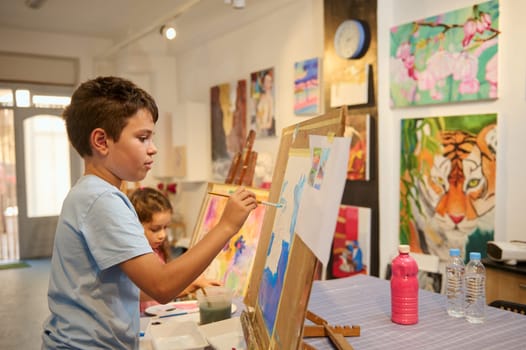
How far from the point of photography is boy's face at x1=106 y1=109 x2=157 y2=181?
1205 mm

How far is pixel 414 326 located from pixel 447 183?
1.64 metres

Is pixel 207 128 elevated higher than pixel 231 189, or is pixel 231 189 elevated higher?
pixel 207 128

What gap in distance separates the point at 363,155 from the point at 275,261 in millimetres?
2351

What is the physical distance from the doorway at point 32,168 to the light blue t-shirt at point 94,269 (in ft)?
19.0

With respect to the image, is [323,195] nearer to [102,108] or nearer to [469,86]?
[102,108]

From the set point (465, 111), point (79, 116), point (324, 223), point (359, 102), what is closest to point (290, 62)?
point (359, 102)

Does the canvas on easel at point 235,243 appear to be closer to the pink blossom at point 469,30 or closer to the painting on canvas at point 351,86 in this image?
the painting on canvas at point 351,86

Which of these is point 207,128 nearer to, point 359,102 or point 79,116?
point 359,102

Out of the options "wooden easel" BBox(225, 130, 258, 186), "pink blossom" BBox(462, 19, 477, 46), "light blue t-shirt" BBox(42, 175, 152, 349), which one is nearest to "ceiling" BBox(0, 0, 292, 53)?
"pink blossom" BBox(462, 19, 477, 46)

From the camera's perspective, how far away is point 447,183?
2861 millimetres

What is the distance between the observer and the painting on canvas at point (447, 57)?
262cm

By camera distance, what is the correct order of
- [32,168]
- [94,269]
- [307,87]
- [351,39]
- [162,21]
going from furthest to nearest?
[32,168]
[162,21]
[307,87]
[351,39]
[94,269]

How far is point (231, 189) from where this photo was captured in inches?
89.2

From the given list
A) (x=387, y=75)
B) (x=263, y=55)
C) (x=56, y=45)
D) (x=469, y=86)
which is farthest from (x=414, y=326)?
(x=56, y=45)
